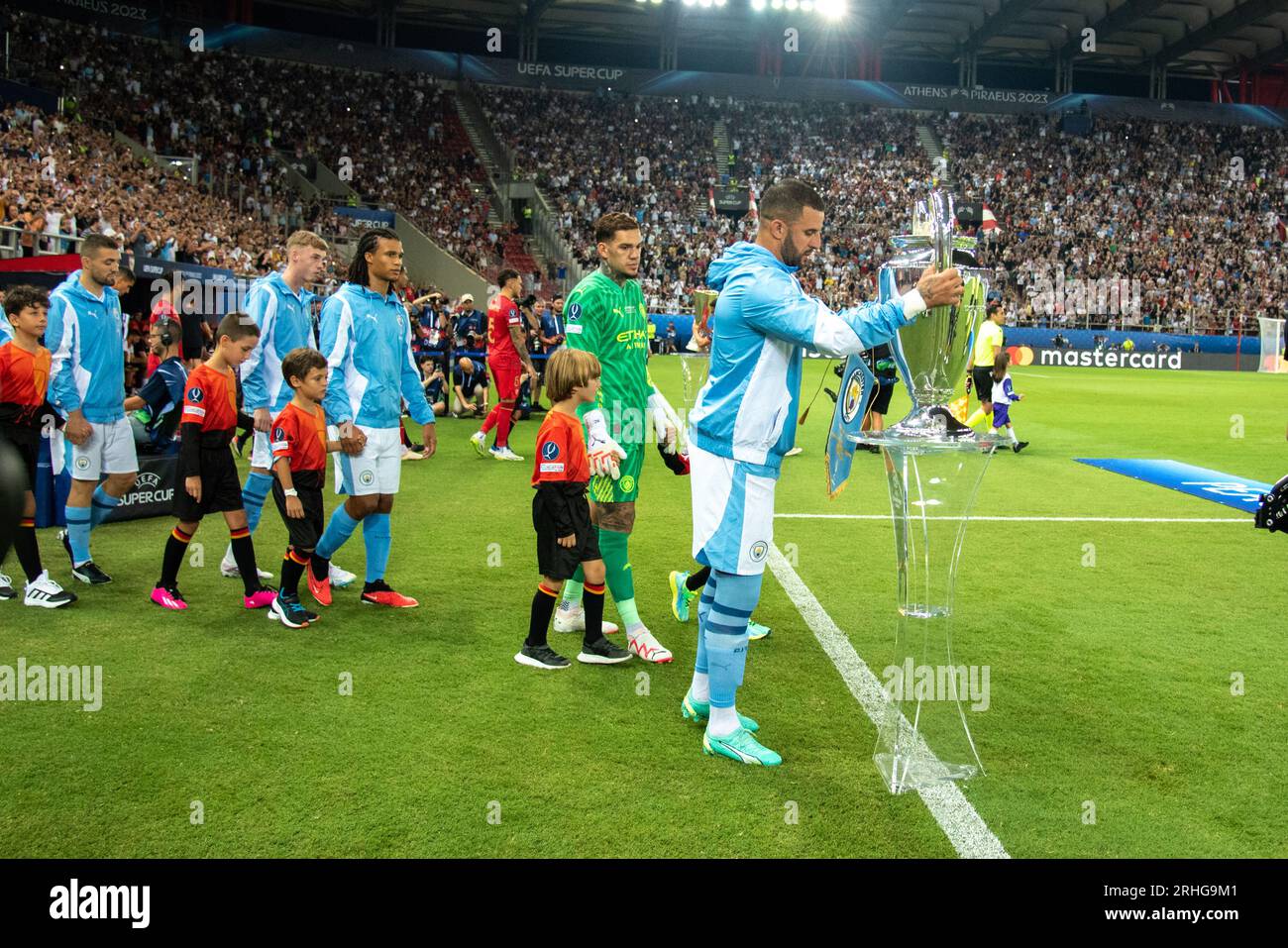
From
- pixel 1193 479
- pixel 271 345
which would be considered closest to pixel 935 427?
pixel 271 345

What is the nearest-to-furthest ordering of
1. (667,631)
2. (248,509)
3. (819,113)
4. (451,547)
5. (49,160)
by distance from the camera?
(667,631) < (248,509) < (451,547) < (49,160) < (819,113)

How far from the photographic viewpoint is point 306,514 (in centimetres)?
593

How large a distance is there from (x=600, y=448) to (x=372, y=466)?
1.70 meters

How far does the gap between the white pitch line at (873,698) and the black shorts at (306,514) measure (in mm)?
2638

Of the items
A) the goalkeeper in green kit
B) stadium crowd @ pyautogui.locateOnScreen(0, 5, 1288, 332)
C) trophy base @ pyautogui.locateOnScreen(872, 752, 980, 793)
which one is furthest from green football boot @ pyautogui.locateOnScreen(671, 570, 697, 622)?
stadium crowd @ pyautogui.locateOnScreen(0, 5, 1288, 332)

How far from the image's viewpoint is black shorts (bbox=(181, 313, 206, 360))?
12469 millimetres

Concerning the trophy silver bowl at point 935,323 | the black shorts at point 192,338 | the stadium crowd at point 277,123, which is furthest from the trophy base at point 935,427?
the stadium crowd at point 277,123

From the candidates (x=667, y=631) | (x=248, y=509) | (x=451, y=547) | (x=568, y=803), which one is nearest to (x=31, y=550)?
(x=248, y=509)

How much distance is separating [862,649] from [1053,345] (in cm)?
3708

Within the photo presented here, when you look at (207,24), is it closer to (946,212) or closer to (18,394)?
(18,394)

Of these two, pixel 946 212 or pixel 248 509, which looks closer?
pixel 946 212

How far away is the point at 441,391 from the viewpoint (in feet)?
56.5

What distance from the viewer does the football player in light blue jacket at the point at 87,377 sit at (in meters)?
6.40

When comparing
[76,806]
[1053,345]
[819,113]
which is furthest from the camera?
[819,113]
